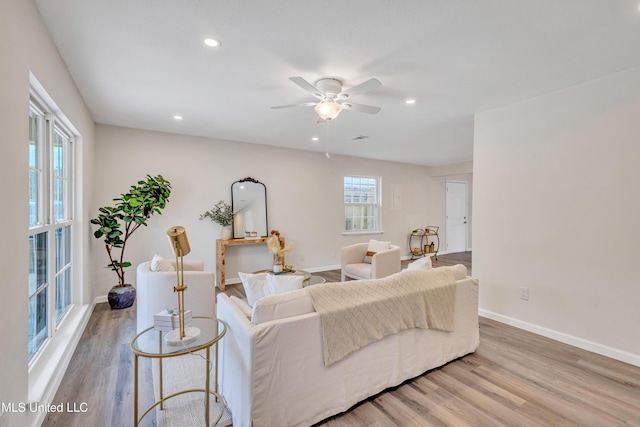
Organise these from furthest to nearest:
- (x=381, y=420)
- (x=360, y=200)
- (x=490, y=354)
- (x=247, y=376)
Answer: (x=360, y=200) < (x=490, y=354) < (x=381, y=420) < (x=247, y=376)

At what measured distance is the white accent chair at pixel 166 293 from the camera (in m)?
2.87

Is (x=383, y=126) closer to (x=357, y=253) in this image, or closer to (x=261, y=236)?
(x=357, y=253)

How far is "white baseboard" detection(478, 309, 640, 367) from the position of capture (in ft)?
8.18

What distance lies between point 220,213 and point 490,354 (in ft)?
13.3

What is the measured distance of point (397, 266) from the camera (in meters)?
4.49

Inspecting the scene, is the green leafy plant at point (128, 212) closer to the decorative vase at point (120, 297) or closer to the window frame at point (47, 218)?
the decorative vase at point (120, 297)

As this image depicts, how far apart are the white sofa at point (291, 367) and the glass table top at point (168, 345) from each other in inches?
4.0

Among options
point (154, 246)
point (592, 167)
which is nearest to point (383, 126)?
point (592, 167)

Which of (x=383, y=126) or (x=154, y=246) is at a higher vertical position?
(x=383, y=126)

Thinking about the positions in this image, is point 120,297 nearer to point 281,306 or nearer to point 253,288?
point 253,288

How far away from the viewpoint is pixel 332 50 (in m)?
2.17

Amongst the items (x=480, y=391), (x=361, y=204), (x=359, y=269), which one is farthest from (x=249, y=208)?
(x=480, y=391)

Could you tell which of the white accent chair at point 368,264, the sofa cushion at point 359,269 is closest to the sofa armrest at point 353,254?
the white accent chair at point 368,264

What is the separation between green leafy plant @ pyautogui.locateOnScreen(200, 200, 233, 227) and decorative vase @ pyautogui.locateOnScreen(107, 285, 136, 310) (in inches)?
57.1
